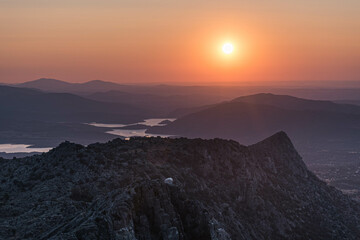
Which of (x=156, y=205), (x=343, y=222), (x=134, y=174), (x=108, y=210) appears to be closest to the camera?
(x=108, y=210)

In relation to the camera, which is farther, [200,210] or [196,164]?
[196,164]

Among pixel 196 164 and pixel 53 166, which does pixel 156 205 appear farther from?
pixel 196 164

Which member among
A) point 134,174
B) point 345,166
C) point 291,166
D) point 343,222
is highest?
point 134,174

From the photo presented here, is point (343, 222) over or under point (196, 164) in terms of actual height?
under

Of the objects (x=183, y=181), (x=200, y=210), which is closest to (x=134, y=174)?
(x=183, y=181)

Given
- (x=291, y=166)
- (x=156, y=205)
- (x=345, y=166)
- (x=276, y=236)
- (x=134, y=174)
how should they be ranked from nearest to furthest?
(x=156, y=205) < (x=134, y=174) < (x=276, y=236) < (x=291, y=166) < (x=345, y=166)

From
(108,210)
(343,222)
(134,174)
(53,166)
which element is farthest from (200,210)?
(343,222)
